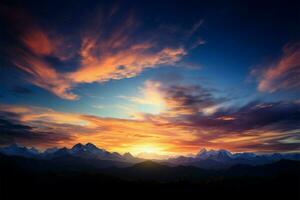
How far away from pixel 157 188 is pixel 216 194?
168ft

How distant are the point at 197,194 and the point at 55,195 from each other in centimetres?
11638

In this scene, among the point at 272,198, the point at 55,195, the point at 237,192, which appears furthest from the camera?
the point at 237,192

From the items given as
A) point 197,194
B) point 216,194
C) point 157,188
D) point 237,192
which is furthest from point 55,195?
point 237,192

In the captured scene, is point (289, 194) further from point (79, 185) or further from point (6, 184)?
point (6, 184)

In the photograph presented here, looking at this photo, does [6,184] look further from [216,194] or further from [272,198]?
[272,198]

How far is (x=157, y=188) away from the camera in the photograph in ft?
611

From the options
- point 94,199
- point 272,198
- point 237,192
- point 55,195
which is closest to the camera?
point 94,199

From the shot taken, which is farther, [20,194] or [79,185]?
[79,185]

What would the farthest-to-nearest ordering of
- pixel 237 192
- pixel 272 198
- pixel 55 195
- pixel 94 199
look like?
pixel 237 192 < pixel 272 198 < pixel 55 195 < pixel 94 199

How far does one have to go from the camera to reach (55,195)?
169250 millimetres

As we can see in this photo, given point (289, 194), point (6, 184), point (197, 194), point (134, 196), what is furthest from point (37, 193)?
point (289, 194)

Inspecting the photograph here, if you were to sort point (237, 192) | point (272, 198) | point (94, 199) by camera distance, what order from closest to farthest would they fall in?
point (94, 199) → point (272, 198) → point (237, 192)

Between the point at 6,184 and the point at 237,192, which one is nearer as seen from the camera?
the point at 6,184

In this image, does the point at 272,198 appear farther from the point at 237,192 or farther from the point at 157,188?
the point at 157,188
